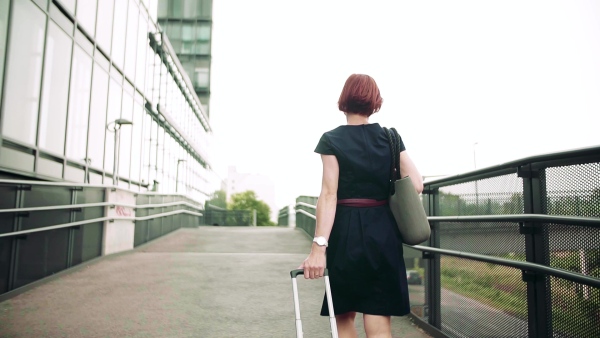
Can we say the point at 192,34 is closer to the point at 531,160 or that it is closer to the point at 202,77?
the point at 202,77

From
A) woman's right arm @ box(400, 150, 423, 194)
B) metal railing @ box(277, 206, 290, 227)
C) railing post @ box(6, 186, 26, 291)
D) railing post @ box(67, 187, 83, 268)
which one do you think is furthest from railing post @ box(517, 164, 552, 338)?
metal railing @ box(277, 206, 290, 227)

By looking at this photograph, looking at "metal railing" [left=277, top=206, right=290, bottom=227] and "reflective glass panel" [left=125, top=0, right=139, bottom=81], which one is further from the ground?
"reflective glass panel" [left=125, top=0, right=139, bottom=81]

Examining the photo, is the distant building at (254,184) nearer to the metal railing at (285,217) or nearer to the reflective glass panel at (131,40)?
the metal railing at (285,217)

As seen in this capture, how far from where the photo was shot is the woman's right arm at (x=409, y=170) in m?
2.43

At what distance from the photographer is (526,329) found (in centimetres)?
304

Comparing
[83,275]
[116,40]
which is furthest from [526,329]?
[116,40]

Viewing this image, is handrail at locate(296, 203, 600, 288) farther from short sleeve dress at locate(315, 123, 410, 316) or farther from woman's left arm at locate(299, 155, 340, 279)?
woman's left arm at locate(299, 155, 340, 279)

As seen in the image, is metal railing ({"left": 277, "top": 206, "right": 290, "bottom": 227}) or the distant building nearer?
metal railing ({"left": 277, "top": 206, "right": 290, "bottom": 227})

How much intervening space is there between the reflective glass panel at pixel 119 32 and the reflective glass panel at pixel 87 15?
1.72 metres

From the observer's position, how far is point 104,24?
552 inches

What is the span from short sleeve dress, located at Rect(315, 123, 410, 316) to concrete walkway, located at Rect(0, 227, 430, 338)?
231 centimetres

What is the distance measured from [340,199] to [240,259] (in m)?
→ 7.04

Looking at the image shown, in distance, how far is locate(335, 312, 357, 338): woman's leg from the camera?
238cm

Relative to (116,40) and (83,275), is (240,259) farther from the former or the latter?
(116,40)
